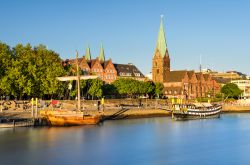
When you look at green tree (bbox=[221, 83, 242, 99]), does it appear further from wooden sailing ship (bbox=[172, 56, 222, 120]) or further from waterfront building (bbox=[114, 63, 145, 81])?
wooden sailing ship (bbox=[172, 56, 222, 120])

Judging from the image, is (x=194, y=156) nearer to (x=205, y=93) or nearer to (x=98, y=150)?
(x=98, y=150)

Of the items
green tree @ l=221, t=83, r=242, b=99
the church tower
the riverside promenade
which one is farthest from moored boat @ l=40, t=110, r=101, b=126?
green tree @ l=221, t=83, r=242, b=99

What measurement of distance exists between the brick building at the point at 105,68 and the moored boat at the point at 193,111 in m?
41.5

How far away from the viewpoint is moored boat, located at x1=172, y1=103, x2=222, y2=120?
84938 mm

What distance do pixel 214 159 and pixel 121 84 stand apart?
85.3m

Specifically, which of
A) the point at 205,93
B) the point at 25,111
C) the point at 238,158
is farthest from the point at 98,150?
the point at 205,93

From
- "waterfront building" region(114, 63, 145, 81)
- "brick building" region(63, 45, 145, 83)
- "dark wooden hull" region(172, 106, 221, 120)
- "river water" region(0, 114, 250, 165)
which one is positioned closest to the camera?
"river water" region(0, 114, 250, 165)

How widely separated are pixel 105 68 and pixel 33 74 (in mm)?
59463

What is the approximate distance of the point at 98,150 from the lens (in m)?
43.2

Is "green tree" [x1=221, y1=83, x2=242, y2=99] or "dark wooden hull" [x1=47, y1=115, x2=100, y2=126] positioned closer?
"dark wooden hull" [x1=47, y1=115, x2=100, y2=126]

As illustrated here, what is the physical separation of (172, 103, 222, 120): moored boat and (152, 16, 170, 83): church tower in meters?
66.8

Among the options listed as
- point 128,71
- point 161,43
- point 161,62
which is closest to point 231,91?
point 161,62

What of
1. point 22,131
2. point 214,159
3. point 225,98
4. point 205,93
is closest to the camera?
point 214,159

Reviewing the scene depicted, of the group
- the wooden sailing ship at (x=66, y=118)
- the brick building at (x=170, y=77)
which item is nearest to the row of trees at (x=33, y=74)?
the wooden sailing ship at (x=66, y=118)
